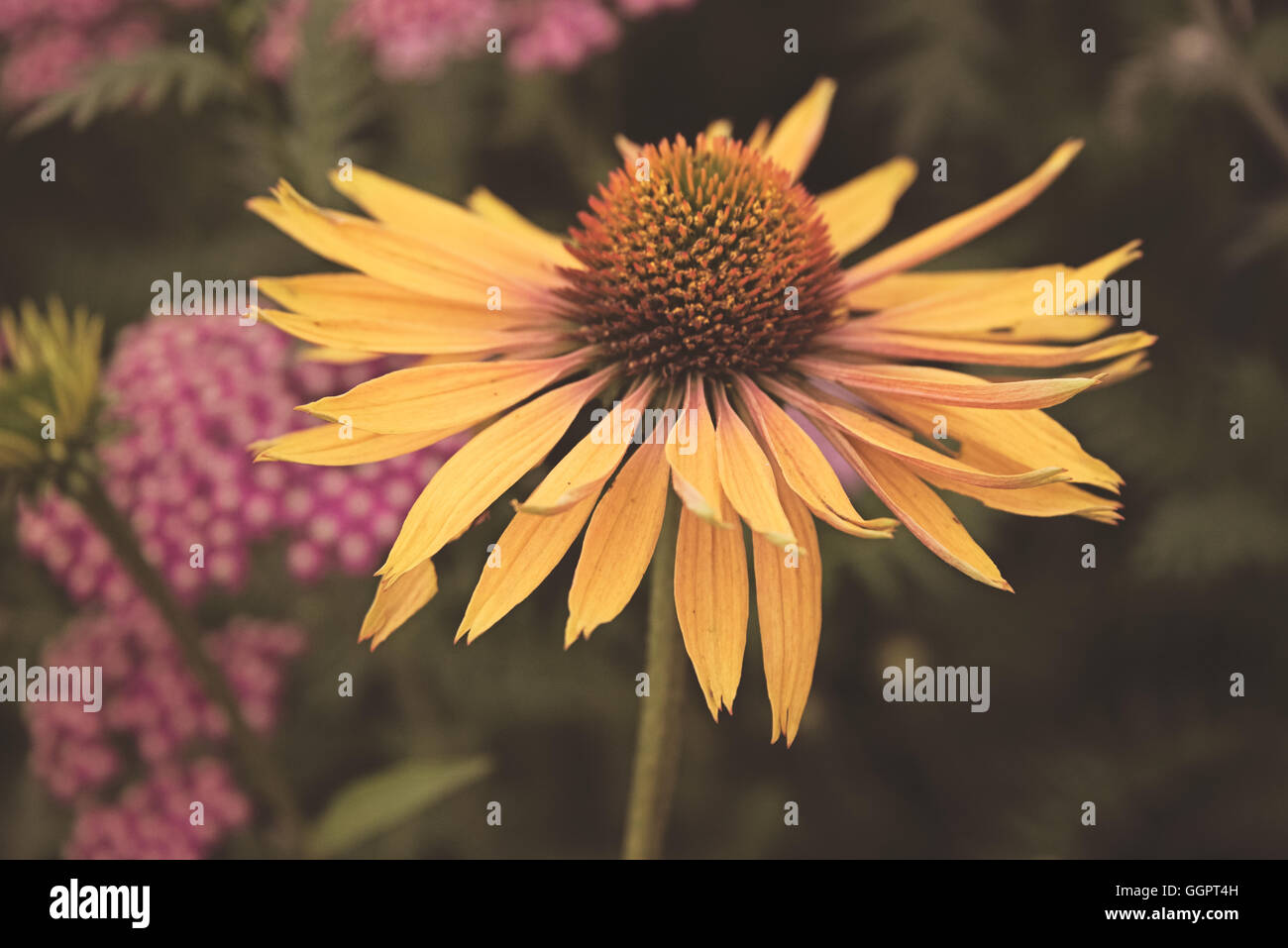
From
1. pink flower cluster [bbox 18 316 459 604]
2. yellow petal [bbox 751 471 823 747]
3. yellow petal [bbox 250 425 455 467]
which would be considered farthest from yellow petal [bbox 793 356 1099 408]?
pink flower cluster [bbox 18 316 459 604]

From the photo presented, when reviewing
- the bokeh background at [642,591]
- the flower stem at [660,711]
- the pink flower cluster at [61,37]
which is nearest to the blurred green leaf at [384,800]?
the bokeh background at [642,591]

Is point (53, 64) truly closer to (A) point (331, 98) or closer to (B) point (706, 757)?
(A) point (331, 98)

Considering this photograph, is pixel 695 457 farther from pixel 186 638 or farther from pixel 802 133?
pixel 186 638

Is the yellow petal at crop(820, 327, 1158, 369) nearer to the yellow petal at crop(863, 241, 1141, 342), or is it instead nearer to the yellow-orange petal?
the yellow petal at crop(863, 241, 1141, 342)

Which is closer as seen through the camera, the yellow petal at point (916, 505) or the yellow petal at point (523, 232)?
the yellow petal at point (916, 505)

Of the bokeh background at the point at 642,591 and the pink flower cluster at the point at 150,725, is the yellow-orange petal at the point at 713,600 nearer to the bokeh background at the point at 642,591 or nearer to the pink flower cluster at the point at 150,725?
the bokeh background at the point at 642,591

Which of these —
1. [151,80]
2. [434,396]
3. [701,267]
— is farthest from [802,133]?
[151,80]

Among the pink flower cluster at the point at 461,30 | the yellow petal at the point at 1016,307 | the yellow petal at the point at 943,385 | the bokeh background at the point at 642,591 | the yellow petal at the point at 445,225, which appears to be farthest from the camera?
the pink flower cluster at the point at 461,30
